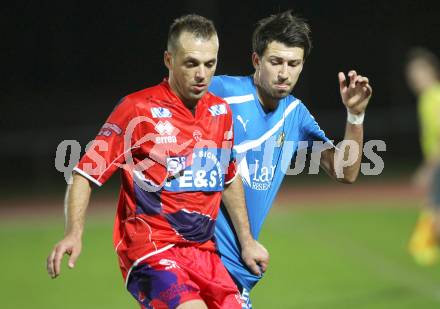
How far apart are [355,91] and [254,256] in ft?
3.65

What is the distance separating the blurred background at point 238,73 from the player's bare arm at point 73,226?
7.26 ft

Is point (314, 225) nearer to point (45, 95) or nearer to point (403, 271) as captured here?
point (403, 271)

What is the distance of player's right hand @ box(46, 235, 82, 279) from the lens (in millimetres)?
3414

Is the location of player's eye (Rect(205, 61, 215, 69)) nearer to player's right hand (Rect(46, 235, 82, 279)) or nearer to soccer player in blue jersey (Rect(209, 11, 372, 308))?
soccer player in blue jersey (Rect(209, 11, 372, 308))

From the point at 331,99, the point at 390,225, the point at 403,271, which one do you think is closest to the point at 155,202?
the point at 403,271

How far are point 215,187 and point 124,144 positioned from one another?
1.85 feet

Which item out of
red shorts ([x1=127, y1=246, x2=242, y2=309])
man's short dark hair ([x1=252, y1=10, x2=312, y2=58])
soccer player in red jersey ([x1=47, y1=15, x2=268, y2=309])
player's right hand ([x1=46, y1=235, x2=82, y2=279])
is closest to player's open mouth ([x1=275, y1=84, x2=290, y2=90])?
man's short dark hair ([x1=252, y1=10, x2=312, y2=58])

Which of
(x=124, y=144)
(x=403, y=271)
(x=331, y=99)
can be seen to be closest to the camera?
(x=124, y=144)

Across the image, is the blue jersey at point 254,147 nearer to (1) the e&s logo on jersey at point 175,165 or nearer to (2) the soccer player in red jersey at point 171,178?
(2) the soccer player in red jersey at point 171,178

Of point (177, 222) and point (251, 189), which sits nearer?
point (177, 222)

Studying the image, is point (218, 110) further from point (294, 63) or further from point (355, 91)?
point (355, 91)

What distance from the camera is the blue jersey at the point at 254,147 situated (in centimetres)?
442

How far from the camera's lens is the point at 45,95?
75.4 ft

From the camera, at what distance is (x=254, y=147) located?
14.8 ft
